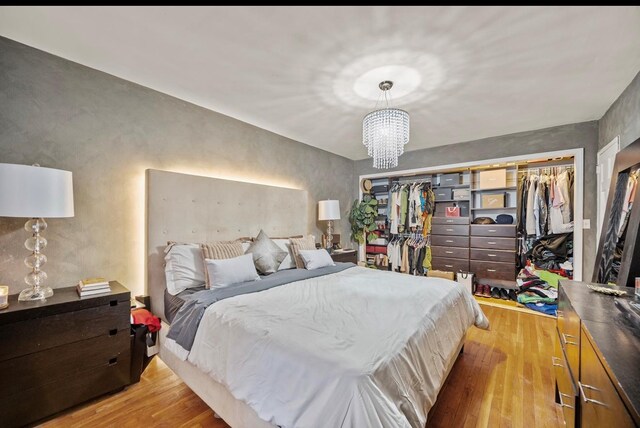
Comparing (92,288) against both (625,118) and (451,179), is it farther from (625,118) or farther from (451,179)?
(451,179)

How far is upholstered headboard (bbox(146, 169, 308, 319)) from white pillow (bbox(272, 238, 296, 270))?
13.2 inches

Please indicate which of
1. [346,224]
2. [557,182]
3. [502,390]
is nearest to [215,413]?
[502,390]

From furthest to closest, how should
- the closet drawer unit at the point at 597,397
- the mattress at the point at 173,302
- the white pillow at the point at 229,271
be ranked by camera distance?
the white pillow at the point at 229,271
the mattress at the point at 173,302
the closet drawer unit at the point at 597,397

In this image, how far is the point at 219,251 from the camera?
2414 mm

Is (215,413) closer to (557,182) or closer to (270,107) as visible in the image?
(270,107)

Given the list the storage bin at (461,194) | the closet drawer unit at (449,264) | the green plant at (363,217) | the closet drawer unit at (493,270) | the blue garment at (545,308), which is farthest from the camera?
the green plant at (363,217)

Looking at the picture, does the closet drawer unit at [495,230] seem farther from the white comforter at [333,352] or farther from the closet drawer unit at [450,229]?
the white comforter at [333,352]

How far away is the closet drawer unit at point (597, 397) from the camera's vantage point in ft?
2.41

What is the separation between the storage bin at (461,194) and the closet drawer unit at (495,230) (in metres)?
0.49

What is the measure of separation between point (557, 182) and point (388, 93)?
2.95m

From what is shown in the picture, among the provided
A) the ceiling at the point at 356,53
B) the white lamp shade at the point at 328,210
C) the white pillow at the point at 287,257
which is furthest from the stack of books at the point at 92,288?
the white lamp shade at the point at 328,210

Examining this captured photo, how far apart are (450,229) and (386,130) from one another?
2639 millimetres

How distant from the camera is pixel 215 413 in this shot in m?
1.66

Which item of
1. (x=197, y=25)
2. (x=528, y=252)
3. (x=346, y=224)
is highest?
(x=197, y=25)
